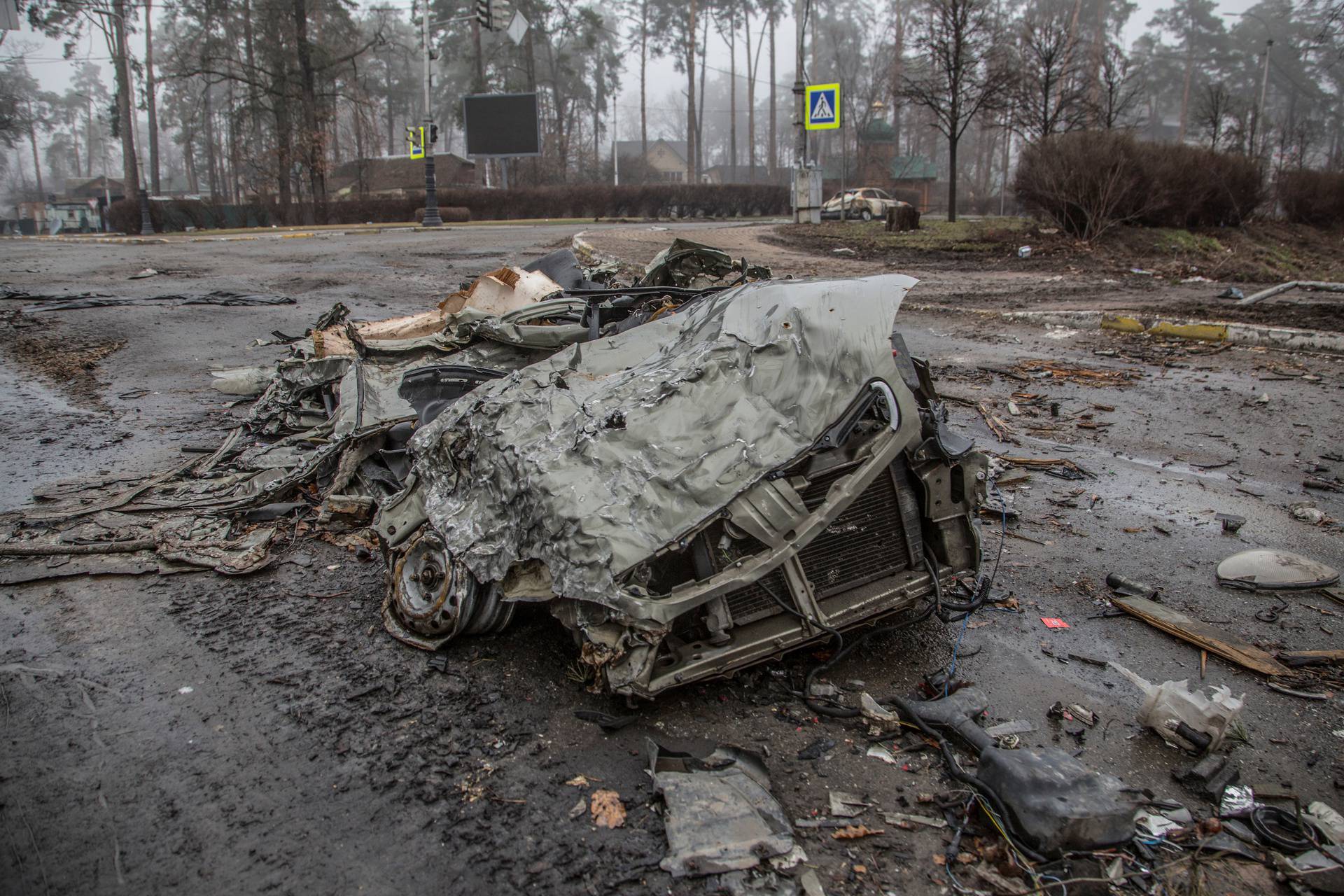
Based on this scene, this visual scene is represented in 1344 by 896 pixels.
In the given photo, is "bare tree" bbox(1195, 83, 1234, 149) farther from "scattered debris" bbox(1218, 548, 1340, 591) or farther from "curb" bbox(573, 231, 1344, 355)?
"scattered debris" bbox(1218, 548, 1340, 591)

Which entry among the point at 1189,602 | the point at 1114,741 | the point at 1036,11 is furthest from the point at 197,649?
the point at 1036,11

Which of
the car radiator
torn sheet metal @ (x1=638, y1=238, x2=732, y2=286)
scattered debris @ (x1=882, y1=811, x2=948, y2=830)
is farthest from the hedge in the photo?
scattered debris @ (x1=882, y1=811, x2=948, y2=830)

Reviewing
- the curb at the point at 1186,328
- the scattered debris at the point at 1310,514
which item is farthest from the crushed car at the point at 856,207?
the scattered debris at the point at 1310,514

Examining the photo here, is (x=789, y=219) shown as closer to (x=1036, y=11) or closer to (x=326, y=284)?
(x=326, y=284)

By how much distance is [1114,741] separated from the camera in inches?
119

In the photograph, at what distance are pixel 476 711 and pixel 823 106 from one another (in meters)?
20.7

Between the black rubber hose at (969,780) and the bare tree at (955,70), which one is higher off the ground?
the bare tree at (955,70)

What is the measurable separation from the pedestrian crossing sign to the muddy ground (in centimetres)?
1638

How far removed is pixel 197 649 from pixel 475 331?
2885 mm

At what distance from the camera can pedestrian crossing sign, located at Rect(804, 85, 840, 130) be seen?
2069cm

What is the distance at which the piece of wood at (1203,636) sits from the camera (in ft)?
11.5

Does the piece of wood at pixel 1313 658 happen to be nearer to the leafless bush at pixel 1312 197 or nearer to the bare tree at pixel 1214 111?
the leafless bush at pixel 1312 197

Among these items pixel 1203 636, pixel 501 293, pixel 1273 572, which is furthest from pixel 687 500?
pixel 501 293

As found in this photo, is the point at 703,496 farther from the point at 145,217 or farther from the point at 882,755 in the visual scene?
the point at 145,217
